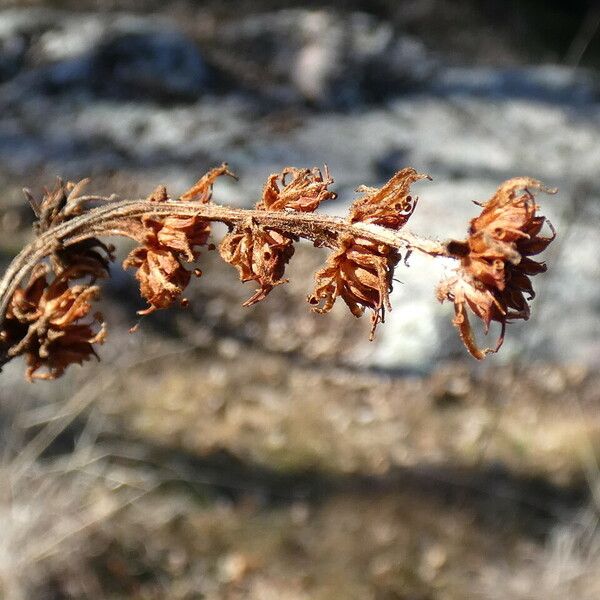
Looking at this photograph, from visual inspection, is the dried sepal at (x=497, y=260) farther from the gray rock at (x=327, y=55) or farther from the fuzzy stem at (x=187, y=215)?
the gray rock at (x=327, y=55)

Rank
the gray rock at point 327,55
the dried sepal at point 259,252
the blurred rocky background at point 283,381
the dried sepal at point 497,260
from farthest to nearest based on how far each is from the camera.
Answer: the gray rock at point 327,55, the blurred rocky background at point 283,381, the dried sepal at point 259,252, the dried sepal at point 497,260

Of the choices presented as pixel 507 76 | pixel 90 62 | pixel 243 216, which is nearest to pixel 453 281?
pixel 243 216

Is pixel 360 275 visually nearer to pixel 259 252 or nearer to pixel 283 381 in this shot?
pixel 259 252

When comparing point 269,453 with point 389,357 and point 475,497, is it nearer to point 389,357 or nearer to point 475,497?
point 389,357

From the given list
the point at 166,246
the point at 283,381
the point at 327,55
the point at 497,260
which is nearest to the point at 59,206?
the point at 166,246

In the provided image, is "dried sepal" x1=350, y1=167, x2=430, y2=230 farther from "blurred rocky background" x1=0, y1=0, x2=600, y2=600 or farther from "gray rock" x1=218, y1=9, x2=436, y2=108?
"gray rock" x1=218, y1=9, x2=436, y2=108

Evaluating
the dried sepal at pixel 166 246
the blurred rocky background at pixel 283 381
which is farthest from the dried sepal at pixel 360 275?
the blurred rocky background at pixel 283 381

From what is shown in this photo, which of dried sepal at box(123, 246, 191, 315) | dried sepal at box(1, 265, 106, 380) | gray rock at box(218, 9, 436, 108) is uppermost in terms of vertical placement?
dried sepal at box(123, 246, 191, 315)

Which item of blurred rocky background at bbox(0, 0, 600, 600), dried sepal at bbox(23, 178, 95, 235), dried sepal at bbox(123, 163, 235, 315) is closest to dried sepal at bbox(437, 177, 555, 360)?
dried sepal at bbox(123, 163, 235, 315)
